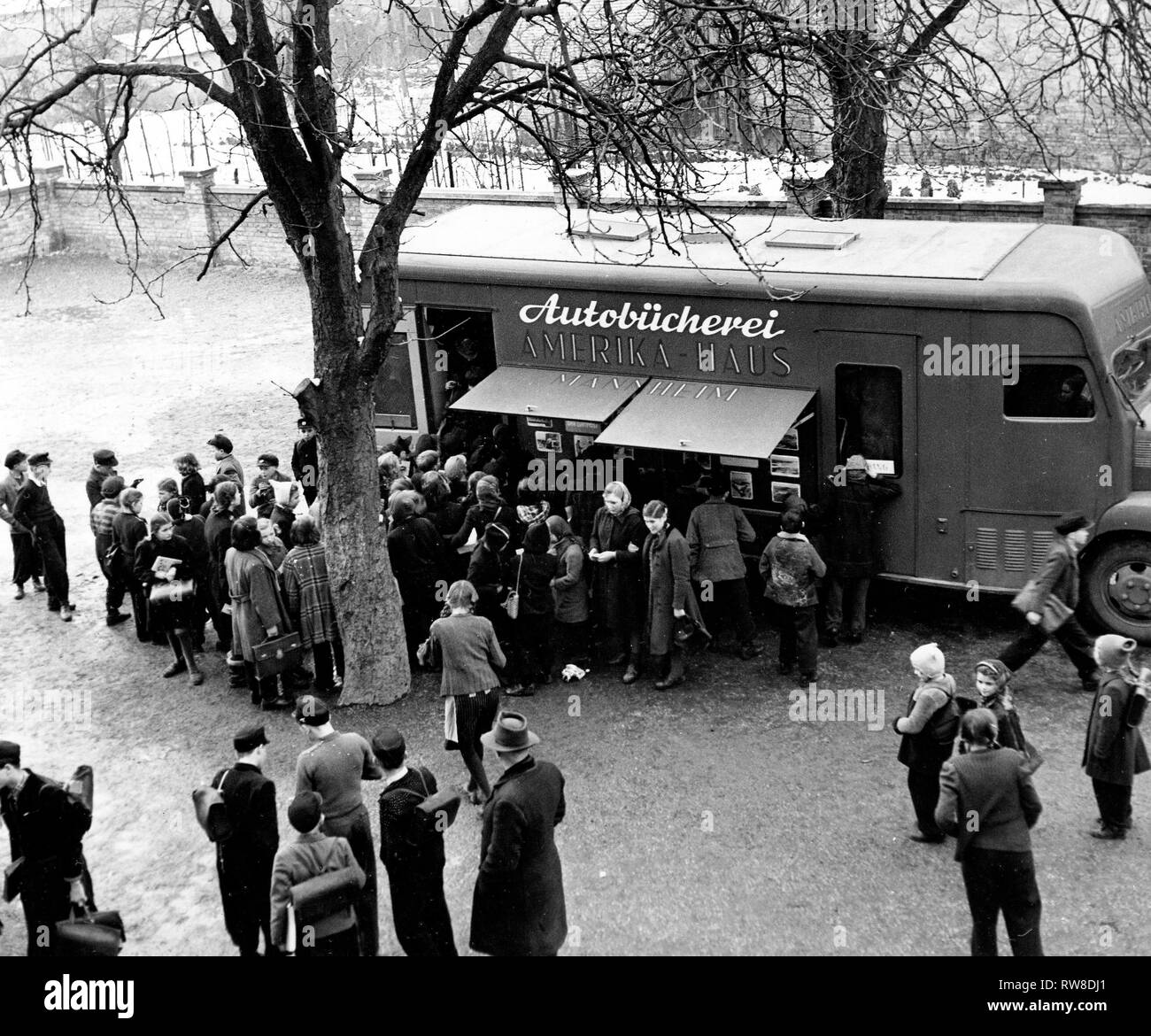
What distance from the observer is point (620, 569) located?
1024 centimetres

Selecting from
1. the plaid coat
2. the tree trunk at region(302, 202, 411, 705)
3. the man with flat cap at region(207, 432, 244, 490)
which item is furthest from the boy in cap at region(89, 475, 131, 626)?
the tree trunk at region(302, 202, 411, 705)

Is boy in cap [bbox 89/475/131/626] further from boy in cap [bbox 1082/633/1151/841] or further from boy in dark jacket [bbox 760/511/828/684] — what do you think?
boy in cap [bbox 1082/633/1151/841]

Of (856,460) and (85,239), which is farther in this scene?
(85,239)

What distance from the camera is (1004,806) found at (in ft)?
20.5

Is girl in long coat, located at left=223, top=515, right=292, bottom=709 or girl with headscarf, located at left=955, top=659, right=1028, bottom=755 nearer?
girl with headscarf, located at left=955, top=659, right=1028, bottom=755

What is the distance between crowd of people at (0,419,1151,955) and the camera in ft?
20.8

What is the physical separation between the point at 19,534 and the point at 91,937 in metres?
6.87

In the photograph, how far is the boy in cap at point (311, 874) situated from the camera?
593 cm

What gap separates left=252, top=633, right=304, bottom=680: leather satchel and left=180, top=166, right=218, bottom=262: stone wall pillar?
15.6 metres

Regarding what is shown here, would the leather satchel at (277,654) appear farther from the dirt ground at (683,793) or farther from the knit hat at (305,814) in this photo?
the knit hat at (305,814)

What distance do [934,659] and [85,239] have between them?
930 inches

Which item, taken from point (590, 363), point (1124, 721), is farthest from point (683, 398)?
point (1124, 721)
